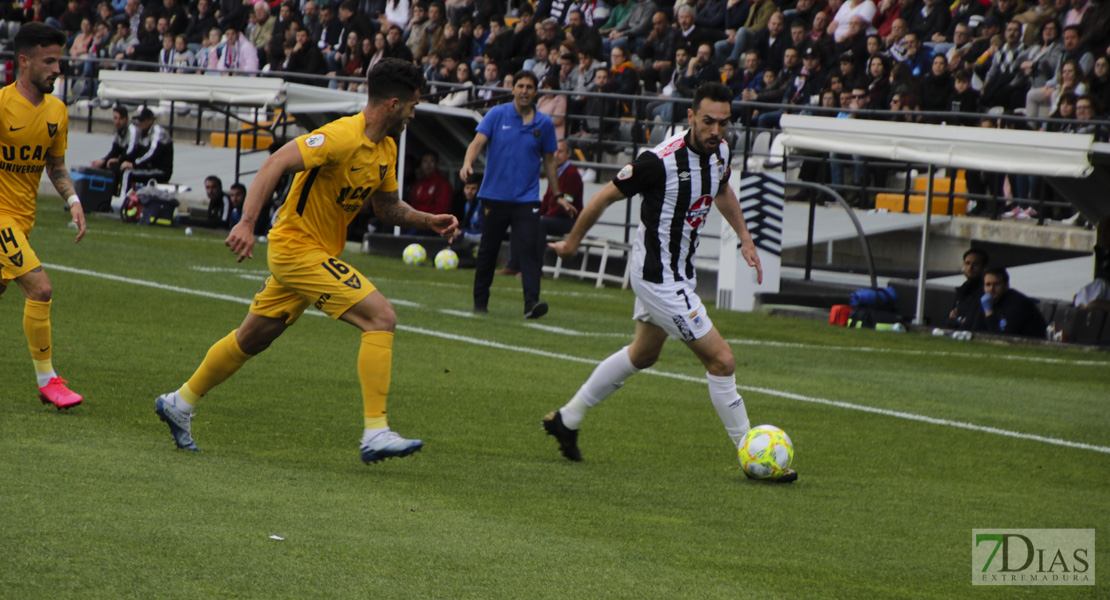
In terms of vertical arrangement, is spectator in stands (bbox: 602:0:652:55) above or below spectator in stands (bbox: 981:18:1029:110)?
above

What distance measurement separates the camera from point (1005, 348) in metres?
14.1

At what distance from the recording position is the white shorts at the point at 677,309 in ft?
22.4

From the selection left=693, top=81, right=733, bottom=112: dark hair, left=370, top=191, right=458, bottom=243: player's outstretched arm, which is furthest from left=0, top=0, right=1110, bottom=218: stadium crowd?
left=370, top=191, right=458, bottom=243: player's outstretched arm

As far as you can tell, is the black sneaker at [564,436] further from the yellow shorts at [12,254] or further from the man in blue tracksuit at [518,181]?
the man in blue tracksuit at [518,181]

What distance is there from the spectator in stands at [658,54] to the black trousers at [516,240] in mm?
10135

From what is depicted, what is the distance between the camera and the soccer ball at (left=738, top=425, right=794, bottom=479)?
6.75 m

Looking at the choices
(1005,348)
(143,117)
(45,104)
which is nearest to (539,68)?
(143,117)

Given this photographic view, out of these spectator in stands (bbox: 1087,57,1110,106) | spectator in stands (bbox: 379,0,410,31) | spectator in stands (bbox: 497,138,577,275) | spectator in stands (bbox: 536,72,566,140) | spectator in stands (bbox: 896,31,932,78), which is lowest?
spectator in stands (bbox: 497,138,577,275)

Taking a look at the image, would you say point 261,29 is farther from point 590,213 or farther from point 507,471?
point 507,471

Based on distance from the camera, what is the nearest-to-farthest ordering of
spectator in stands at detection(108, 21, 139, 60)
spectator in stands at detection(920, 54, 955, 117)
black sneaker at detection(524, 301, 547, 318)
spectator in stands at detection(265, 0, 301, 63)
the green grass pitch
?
1. the green grass pitch
2. black sneaker at detection(524, 301, 547, 318)
3. spectator in stands at detection(920, 54, 955, 117)
4. spectator in stands at detection(265, 0, 301, 63)
5. spectator in stands at detection(108, 21, 139, 60)

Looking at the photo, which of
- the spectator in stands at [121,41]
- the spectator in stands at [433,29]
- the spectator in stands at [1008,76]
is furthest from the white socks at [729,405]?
the spectator in stands at [121,41]

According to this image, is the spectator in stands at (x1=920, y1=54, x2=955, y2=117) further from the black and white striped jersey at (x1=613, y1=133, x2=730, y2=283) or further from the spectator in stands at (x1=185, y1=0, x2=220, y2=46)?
the spectator in stands at (x1=185, y1=0, x2=220, y2=46)

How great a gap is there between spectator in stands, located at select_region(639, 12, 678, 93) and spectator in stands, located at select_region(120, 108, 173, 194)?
8329mm

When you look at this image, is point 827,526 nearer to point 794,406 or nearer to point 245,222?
point 245,222
